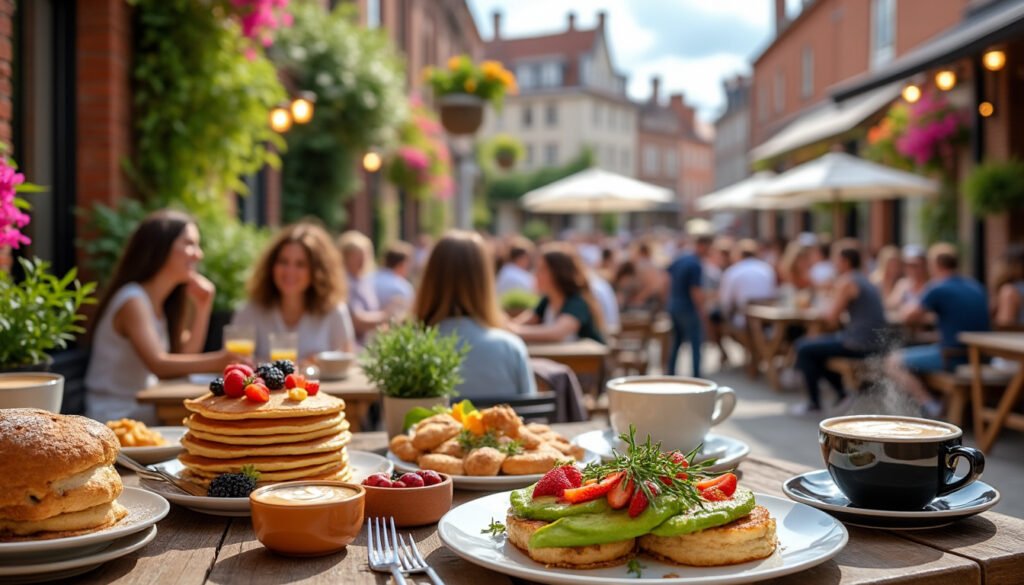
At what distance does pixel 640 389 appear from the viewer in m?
2.37

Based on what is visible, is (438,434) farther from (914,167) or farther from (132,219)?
(914,167)

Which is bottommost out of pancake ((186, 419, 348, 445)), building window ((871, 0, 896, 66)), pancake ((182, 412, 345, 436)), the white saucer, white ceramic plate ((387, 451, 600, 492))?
white ceramic plate ((387, 451, 600, 492))

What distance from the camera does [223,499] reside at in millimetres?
1883

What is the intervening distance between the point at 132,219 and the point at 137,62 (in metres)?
1.13

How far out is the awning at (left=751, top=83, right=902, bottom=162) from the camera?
59.6 ft

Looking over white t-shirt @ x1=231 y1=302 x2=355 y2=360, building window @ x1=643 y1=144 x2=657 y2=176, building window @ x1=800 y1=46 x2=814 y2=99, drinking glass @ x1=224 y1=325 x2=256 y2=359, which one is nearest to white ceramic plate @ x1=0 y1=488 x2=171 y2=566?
drinking glass @ x1=224 y1=325 x2=256 y2=359

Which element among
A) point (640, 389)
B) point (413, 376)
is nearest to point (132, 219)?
point (413, 376)

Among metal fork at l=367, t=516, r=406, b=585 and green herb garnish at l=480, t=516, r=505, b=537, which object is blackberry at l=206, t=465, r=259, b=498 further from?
green herb garnish at l=480, t=516, r=505, b=537

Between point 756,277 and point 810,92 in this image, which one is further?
point 810,92

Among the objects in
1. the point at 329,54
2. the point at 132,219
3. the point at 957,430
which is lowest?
the point at 957,430

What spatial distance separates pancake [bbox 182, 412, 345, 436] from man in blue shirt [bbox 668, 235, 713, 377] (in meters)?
10.4

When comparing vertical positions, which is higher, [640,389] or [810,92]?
[810,92]

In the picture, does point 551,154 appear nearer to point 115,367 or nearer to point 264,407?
point 115,367

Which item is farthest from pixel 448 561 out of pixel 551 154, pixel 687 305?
pixel 551 154
